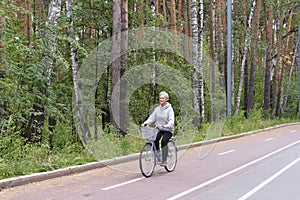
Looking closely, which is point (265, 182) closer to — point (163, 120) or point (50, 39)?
point (163, 120)

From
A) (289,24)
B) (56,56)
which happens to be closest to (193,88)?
(56,56)

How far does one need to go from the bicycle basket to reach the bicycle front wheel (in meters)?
0.20

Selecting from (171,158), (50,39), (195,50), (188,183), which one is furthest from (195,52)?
(188,183)

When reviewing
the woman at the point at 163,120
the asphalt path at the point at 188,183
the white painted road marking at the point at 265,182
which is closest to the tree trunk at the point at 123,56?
the asphalt path at the point at 188,183

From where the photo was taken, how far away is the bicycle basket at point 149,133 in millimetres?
9458

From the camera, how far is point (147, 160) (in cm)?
986

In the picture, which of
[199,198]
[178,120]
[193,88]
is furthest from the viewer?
[193,88]

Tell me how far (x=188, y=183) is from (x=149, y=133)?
1.48 meters

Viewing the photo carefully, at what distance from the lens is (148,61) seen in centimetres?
1731

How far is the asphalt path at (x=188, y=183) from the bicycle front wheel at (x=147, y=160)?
0.17 metres

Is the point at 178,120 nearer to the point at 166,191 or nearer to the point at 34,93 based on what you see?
the point at 34,93

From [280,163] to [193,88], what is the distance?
10097 mm

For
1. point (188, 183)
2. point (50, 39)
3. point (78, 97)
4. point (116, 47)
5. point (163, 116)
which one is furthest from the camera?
point (116, 47)

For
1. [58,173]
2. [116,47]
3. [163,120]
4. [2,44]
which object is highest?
[116,47]
